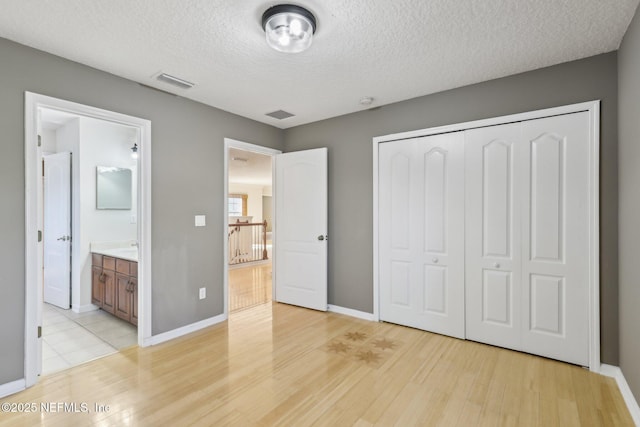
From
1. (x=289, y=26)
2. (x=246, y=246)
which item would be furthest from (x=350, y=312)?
(x=246, y=246)

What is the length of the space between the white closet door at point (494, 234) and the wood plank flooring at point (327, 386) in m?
0.25

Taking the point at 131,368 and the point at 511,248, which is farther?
the point at 511,248

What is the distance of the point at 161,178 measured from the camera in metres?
3.12

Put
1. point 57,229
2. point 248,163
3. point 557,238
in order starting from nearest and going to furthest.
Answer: point 557,238, point 57,229, point 248,163

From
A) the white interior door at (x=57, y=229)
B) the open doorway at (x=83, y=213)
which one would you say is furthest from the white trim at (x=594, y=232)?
the white interior door at (x=57, y=229)

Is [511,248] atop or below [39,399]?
atop

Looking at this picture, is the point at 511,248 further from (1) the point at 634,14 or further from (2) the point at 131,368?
(2) the point at 131,368

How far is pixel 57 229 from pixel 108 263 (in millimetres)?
1070

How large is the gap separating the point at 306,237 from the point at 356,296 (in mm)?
980

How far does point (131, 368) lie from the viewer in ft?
8.34

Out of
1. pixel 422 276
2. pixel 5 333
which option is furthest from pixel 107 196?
pixel 422 276

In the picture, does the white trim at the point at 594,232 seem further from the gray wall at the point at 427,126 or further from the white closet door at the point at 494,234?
the white closet door at the point at 494,234

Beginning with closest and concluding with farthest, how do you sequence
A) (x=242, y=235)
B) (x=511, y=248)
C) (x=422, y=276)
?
(x=511, y=248)
(x=422, y=276)
(x=242, y=235)

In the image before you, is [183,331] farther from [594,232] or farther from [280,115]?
[594,232]
